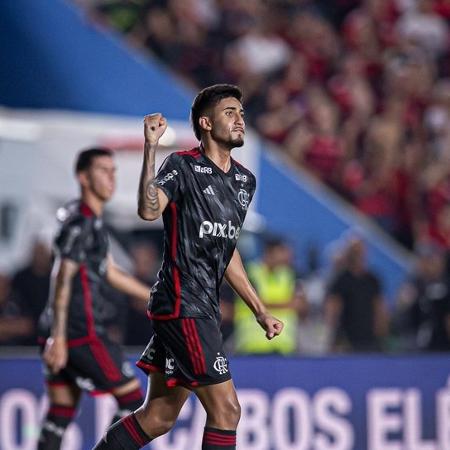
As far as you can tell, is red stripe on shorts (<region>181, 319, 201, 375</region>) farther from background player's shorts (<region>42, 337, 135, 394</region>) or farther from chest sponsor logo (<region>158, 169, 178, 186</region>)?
background player's shorts (<region>42, 337, 135, 394</region>)

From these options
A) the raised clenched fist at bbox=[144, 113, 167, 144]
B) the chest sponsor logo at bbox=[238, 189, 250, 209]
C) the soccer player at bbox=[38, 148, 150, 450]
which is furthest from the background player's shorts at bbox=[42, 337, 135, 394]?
the raised clenched fist at bbox=[144, 113, 167, 144]

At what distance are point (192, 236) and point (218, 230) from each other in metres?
0.12

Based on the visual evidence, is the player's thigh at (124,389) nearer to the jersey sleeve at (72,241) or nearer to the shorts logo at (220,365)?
the jersey sleeve at (72,241)

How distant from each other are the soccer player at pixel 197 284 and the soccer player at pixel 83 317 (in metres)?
1.29

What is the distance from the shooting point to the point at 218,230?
538 centimetres

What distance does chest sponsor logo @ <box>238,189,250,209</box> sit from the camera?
18.1ft

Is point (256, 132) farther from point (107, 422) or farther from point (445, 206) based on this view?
point (107, 422)

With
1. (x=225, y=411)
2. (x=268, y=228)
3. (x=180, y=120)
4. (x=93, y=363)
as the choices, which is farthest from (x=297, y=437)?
(x=180, y=120)

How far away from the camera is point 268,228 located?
1111 centimetres

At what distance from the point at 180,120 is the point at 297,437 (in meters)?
4.25

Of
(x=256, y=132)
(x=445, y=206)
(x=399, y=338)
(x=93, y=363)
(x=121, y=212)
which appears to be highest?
(x=256, y=132)

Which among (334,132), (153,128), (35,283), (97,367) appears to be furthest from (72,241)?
(334,132)

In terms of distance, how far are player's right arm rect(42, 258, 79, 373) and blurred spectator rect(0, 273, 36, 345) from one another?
10.2 feet

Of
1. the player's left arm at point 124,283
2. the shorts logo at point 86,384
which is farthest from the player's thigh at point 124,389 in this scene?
the player's left arm at point 124,283
